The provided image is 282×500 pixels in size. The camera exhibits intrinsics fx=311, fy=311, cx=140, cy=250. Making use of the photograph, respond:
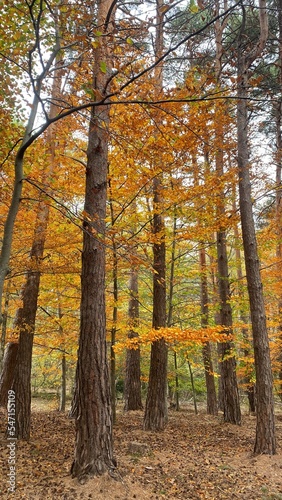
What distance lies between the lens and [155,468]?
16.7 feet

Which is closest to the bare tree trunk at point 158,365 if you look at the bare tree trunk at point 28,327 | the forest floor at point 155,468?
the forest floor at point 155,468

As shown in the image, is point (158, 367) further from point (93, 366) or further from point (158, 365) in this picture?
point (93, 366)

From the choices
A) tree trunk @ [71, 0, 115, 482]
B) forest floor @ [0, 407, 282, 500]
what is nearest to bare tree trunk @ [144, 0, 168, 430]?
forest floor @ [0, 407, 282, 500]

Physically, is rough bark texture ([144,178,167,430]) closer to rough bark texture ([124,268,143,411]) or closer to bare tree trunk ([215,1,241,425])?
bare tree trunk ([215,1,241,425])

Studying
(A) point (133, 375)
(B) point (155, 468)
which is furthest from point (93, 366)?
(A) point (133, 375)

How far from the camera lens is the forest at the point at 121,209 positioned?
11.1 feet

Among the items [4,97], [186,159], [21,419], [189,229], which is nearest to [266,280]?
[189,229]

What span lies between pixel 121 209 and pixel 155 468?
5.22 m

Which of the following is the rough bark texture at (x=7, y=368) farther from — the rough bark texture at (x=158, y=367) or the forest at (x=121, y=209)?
the rough bark texture at (x=158, y=367)

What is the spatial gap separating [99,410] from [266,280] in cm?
818

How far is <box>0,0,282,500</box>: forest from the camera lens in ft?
11.1

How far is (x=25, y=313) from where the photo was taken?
21.4ft

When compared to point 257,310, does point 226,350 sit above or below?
below

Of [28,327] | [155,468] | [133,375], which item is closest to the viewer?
[155,468]
